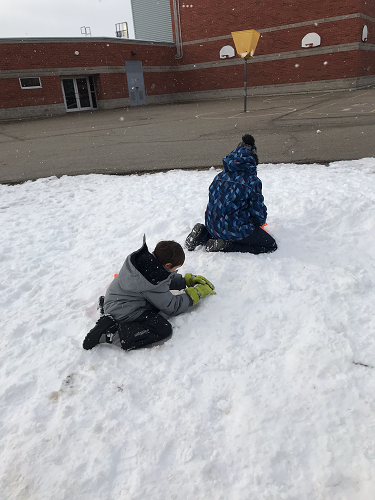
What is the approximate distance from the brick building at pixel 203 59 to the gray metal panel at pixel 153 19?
2.07 ft

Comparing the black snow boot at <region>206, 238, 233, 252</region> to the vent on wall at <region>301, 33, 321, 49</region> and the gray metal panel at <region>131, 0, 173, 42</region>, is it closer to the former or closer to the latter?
the vent on wall at <region>301, 33, 321, 49</region>

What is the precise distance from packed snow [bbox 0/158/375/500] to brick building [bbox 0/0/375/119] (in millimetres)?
19706

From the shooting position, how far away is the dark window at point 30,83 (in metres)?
19.5

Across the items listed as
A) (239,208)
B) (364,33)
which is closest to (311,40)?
(364,33)

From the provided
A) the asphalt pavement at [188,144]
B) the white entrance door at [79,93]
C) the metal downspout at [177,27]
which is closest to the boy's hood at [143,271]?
the asphalt pavement at [188,144]

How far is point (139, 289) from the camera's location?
246 centimetres

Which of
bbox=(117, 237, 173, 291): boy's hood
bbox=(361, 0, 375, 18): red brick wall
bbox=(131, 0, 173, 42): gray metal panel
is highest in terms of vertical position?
bbox=(131, 0, 173, 42): gray metal panel

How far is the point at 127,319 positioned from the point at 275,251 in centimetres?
169

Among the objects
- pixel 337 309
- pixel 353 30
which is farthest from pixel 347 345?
pixel 353 30

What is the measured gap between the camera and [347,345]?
2.26 meters

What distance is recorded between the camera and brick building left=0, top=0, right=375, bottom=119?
19219 millimetres

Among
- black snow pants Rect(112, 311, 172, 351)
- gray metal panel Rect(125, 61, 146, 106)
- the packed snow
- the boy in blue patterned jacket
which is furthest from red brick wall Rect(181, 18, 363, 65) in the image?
black snow pants Rect(112, 311, 172, 351)

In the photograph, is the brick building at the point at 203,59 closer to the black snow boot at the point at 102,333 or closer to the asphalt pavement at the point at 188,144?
the asphalt pavement at the point at 188,144

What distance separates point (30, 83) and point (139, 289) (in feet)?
70.9
